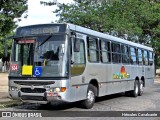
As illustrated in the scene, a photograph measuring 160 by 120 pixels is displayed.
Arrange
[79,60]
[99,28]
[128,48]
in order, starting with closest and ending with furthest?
[79,60]
[128,48]
[99,28]

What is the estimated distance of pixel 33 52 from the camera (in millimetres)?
12297

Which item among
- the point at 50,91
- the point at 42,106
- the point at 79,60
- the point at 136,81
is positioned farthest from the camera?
the point at 136,81

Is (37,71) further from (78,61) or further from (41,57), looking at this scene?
(78,61)

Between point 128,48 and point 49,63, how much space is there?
7370 millimetres

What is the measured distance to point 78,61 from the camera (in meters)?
12.7

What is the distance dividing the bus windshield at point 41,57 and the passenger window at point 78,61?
42 centimetres

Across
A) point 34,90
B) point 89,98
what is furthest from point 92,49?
point 34,90

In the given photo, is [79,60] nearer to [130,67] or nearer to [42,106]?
[42,106]

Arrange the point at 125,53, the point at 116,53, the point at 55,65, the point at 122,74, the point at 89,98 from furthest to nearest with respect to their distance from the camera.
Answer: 1. the point at 125,53
2. the point at 122,74
3. the point at 116,53
4. the point at 89,98
5. the point at 55,65

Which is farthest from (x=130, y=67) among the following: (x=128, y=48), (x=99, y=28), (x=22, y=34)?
(x=99, y=28)

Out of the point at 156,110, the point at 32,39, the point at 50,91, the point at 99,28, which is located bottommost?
the point at 156,110

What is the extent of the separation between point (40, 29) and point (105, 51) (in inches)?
145

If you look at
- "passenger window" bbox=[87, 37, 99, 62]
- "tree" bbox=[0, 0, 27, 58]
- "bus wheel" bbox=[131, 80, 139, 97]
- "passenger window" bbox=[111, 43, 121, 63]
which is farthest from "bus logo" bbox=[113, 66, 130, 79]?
"tree" bbox=[0, 0, 27, 58]

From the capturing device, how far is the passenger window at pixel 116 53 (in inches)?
641
